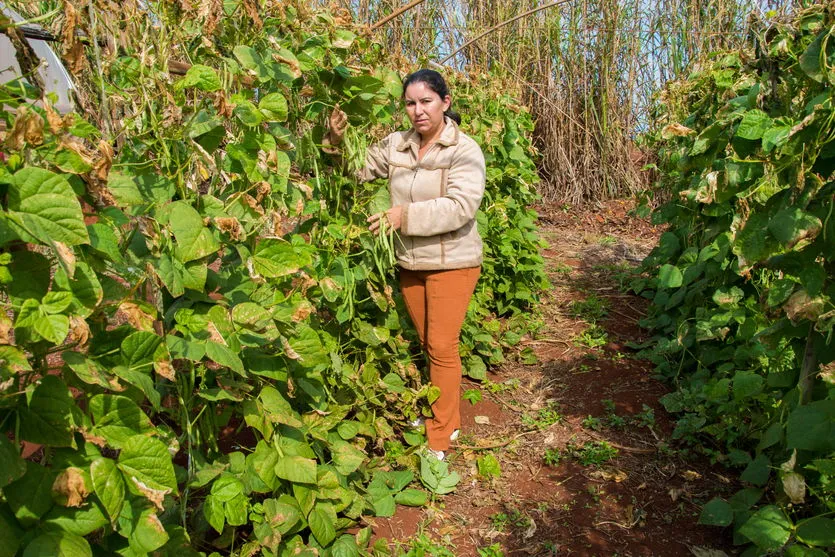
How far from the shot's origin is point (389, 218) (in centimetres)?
263

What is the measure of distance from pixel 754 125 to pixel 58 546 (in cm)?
192

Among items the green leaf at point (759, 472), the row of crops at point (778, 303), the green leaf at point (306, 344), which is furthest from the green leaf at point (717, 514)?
the green leaf at point (306, 344)

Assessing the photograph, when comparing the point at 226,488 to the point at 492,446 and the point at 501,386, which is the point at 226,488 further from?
the point at 501,386

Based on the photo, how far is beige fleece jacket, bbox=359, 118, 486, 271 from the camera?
271cm

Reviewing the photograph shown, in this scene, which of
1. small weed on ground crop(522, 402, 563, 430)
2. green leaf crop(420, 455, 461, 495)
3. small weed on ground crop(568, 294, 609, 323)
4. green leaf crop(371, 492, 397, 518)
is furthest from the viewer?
small weed on ground crop(568, 294, 609, 323)

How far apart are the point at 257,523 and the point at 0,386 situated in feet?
3.23

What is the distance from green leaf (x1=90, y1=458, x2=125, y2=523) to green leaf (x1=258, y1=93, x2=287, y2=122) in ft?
3.05

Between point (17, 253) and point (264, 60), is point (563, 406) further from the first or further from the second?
point (17, 253)

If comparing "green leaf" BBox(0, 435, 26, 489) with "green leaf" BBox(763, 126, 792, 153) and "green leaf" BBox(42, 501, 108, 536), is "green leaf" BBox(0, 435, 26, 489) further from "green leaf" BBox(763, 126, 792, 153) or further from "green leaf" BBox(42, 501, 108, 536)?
"green leaf" BBox(763, 126, 792, 153)

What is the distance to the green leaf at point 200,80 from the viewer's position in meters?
1.48

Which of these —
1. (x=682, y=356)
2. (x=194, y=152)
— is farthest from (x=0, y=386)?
(x=682, y=356)

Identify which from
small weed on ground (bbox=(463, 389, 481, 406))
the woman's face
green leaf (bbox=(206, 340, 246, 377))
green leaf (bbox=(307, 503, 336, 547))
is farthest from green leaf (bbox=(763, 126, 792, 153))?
small weed on ground (bbox=(463, 389, 481, 406))

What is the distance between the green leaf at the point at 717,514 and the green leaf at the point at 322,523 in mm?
1307

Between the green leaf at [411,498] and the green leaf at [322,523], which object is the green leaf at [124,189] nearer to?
the green leaf at [322,523]
